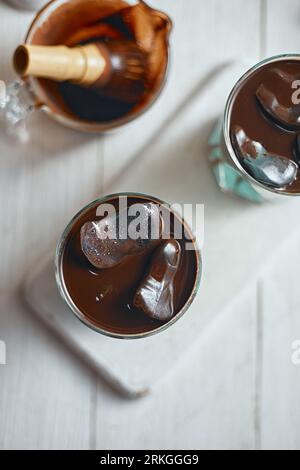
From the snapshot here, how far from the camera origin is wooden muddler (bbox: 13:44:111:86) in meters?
0.67

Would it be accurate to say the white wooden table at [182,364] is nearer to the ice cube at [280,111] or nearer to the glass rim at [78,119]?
the glass rim at [78,119]

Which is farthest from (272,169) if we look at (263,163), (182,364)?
(182,364)

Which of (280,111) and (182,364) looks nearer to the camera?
(280,111)

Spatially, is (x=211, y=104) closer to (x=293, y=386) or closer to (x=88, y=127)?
(x=88, y=127)

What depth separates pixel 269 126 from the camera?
2.39 ft

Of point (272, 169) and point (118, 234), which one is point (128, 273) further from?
point (272, 169)

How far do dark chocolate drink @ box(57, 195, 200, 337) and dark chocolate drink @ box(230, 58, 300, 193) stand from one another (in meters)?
0.11

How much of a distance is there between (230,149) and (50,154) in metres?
0.25

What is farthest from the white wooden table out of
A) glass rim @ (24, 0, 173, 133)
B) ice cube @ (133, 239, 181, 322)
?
ice cube @ (133, 239, 181, 322)

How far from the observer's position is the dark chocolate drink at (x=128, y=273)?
0.71 meters

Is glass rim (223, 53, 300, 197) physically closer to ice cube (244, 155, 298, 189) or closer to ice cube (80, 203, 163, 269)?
ice cube (244, 155, 298, 189)

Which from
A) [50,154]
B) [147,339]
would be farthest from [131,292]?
[50,154]

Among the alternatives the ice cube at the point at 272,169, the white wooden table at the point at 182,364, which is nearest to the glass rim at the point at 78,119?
the white wooden table at the point at 182,364

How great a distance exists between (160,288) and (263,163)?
185 millimetres
